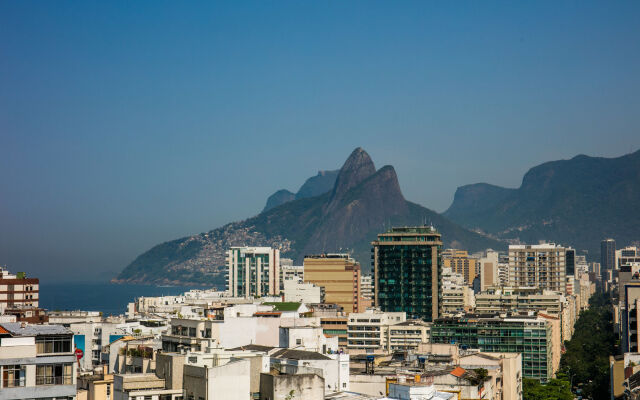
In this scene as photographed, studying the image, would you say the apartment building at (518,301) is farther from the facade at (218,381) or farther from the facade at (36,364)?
the facade at (36,364)

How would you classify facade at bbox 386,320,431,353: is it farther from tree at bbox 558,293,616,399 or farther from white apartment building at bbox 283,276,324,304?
white apartment building at bbox 283,276,324,304

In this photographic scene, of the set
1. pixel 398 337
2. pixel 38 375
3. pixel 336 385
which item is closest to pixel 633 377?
pixel 336 385

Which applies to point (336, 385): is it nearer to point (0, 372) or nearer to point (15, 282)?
point (0, 372)

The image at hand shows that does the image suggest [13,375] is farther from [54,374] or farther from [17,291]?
[17,291]

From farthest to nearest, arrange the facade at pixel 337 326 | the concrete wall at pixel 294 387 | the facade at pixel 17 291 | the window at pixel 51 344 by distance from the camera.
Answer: the facade at pixel 337 326 < the facade at pixel 17 291 < the concrete wall at pixel 294 387 < the window at pixel 51 344

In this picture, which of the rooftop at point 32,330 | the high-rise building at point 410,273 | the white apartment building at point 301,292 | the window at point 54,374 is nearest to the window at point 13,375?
the window at point 54,374

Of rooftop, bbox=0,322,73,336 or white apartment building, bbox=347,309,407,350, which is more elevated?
rooftop, bbox=0,322,73,336

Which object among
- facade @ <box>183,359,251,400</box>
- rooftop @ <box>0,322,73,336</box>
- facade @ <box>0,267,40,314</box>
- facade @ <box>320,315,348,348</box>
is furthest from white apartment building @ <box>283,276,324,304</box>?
rooftop @ <box>0,322,73,336</box>
